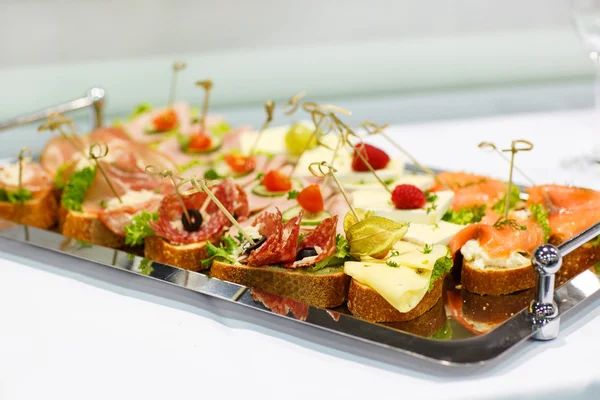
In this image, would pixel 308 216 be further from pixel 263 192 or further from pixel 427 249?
pixel 427 249

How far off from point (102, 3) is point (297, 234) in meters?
2.66

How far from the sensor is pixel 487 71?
4742 mm

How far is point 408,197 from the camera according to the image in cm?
242

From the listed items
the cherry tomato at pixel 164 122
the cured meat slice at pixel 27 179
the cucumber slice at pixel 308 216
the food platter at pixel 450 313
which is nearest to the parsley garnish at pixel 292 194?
the cucumber slice at pixel 308 216

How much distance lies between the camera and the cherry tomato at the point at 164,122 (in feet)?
12.0

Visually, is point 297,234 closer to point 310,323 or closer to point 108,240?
point 310,323

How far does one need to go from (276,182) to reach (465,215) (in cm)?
63

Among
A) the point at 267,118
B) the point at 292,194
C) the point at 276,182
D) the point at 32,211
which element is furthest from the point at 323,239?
the point at 32,211

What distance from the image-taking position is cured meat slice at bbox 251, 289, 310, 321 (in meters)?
2.01

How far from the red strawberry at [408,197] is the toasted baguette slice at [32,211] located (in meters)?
1.25

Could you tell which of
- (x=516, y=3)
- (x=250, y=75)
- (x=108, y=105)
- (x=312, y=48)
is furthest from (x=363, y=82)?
(x=108, y=105)

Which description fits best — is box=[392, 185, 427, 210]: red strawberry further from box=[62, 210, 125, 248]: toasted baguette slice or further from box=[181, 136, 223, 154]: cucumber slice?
box=[181, 136, 223, 154]: cucumber slice

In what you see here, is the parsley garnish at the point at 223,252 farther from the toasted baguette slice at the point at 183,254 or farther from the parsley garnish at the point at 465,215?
the parsley garnish at the point at 465,215

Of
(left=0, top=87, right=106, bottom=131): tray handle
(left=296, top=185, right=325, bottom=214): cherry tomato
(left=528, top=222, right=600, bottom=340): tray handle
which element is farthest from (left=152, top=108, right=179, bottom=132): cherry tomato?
(left=528, top=222, right=600, bottom=340): tray handle
